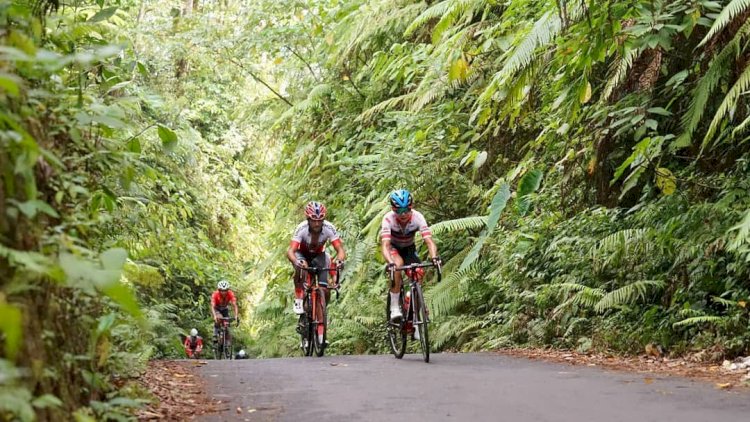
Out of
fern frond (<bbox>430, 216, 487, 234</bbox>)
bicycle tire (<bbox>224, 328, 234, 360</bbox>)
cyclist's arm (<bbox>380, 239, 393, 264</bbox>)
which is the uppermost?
fern frond (<bbox>430, 216, 487, 234</bbox>)

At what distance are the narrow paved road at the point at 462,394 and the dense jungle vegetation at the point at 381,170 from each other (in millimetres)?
1016

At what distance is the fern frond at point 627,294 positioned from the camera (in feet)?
32.9

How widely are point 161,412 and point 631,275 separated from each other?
6484 millimetres

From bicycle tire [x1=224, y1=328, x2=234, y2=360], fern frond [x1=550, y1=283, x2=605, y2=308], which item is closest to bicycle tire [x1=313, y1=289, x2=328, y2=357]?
fern frond [x1=550, y1=283, x2=605, y2=308]

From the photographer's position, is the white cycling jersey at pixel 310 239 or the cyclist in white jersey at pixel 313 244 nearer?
the cyclist in white jersey at pixel 313 244

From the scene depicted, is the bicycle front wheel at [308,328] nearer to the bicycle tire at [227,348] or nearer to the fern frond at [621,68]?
the fern frond at [621,68]

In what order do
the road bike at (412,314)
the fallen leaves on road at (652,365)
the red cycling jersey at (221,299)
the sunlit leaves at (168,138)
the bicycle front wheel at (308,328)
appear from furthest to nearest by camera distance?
the red cycling jersey at (221,299) < the bicycle front wheel at (308,328) < the road bike at (412,314) < the fallen leaves on road at (652,365) < the sunlit leaves at (168,138)

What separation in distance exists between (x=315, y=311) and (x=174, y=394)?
4929 millimetres

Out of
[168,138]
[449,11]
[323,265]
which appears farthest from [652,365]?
[168,138]

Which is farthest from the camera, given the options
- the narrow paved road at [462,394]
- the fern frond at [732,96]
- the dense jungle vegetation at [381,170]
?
the fern frond at [732,96]

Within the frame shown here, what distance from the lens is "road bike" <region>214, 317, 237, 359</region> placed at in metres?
20.9

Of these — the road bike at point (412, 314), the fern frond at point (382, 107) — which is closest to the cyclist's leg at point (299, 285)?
the road bike at point (412, 314)

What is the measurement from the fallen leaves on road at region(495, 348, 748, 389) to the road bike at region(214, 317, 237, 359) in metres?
10.8

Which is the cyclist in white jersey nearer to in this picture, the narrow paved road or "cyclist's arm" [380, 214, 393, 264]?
"cyclist's arm" [380, 214, 393, 264]
